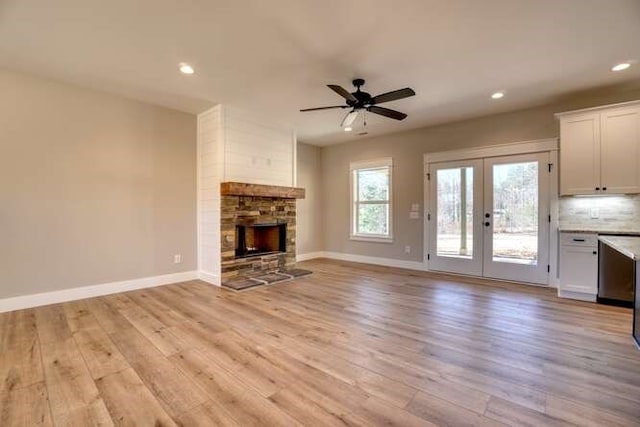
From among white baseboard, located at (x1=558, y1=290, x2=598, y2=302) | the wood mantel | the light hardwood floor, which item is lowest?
the light hardwood floor

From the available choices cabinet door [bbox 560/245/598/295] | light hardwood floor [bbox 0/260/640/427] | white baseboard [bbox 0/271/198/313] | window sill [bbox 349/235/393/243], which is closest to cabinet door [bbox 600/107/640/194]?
cabinet door [bbox 560/245/598/295]

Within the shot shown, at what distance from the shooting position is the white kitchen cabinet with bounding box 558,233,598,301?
3789 mm

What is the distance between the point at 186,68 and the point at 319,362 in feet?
11.0

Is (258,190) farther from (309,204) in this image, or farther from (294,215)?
(309,204)

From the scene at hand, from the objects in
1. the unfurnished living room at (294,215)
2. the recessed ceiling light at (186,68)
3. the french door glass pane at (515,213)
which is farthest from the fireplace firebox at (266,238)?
the french door glass pane at (515,213)

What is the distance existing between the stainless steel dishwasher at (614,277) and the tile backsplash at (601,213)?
1.28ft

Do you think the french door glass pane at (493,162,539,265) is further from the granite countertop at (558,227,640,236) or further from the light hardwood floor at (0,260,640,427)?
the light hardwood floor at (0,260,640,427)

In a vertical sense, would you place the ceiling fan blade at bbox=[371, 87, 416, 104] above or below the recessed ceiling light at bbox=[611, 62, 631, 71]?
below

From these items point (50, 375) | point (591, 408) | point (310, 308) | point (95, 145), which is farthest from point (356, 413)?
point (95, 145)

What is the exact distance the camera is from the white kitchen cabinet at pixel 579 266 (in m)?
3.79

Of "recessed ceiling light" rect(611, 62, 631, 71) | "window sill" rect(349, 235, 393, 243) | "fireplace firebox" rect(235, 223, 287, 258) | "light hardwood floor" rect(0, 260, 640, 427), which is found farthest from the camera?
"window sill" rect(349, 235, 393, 243)

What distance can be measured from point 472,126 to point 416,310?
352 cm

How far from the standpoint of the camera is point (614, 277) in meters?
3.69

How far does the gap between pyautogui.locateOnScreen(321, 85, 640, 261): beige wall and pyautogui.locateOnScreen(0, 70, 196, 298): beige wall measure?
3330 millimetres
